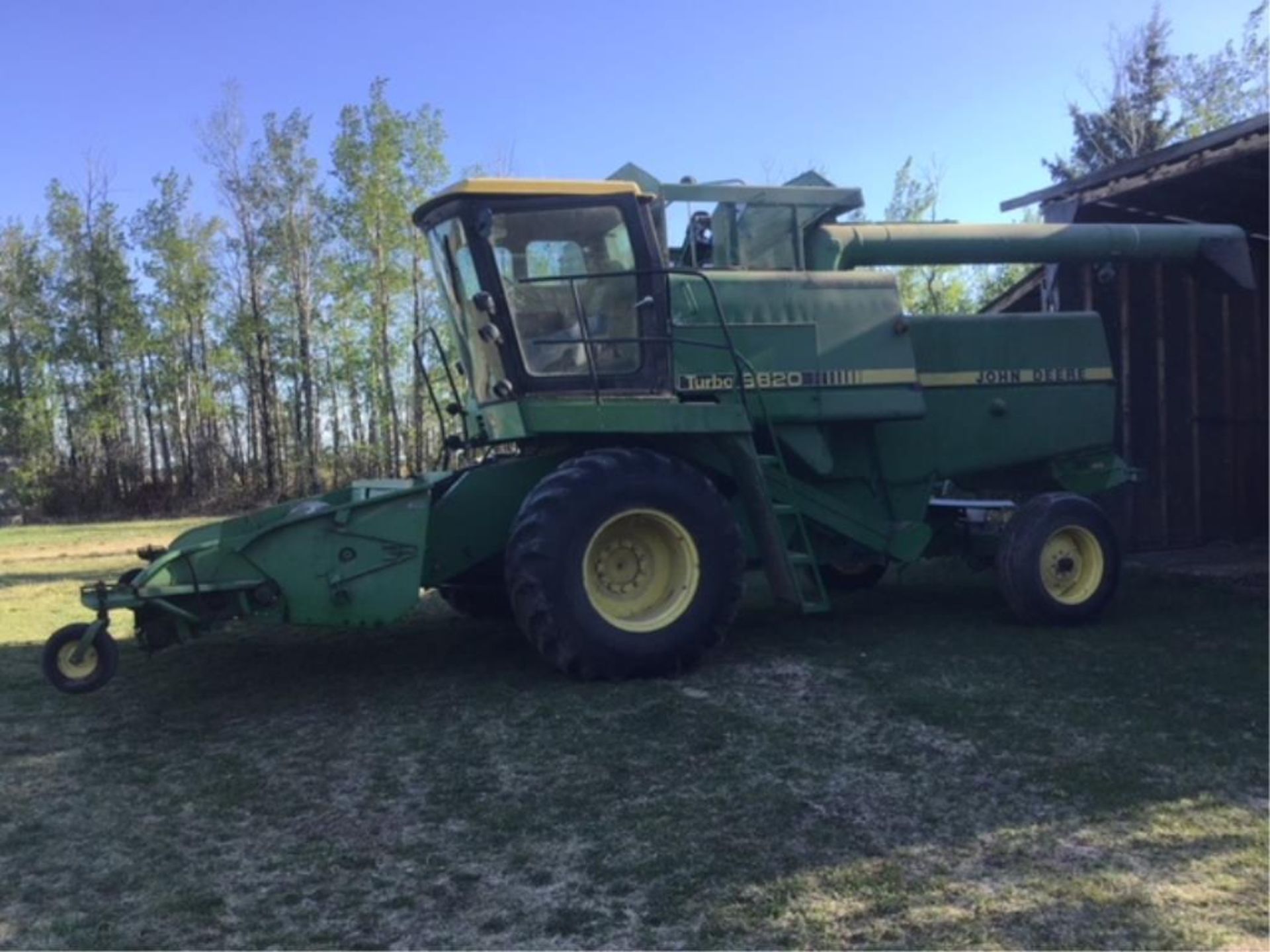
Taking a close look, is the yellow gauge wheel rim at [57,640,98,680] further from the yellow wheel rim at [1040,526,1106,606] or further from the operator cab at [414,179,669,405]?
the yellow wheel rim at [1040,526,1106,606]

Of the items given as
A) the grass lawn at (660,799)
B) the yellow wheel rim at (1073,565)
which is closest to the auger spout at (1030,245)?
the yellow wheel rim at (1073,565)

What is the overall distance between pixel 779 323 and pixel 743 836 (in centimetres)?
418

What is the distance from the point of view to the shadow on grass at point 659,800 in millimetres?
3484

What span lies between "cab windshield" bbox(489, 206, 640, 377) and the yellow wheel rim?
134 inches

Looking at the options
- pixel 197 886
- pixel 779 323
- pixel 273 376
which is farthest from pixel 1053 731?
pixel 273 376

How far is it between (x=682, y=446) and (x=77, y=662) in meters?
3.64

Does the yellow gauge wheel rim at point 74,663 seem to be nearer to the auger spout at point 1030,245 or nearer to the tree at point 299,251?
the auger spout at point 1030,245

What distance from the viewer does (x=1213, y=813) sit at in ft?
13.9

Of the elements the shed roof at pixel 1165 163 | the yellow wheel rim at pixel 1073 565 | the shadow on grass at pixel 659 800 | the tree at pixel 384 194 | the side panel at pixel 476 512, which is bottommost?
the shadow on grass at pixel 659 800

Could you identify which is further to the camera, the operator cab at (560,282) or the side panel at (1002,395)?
the side panel at (1002,395)

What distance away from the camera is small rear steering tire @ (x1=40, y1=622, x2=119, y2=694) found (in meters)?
5.57

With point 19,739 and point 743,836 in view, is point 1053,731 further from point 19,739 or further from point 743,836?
point 19,739

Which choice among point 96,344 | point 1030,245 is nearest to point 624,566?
point 1030,245

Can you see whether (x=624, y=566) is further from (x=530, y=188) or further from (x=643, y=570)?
(x=530, y=188)
